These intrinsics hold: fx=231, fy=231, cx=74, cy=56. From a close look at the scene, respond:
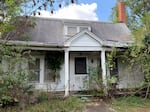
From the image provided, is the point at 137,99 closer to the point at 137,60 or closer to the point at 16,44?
the point at 137,60

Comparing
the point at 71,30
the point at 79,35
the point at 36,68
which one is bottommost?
the point at 36,68

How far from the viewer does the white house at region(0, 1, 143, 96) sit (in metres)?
15.2

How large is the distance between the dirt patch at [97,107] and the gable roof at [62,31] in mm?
4706

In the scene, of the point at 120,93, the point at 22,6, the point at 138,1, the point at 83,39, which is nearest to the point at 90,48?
the point at 83,39

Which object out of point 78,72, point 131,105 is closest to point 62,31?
point 78,72

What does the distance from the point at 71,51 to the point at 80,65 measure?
5.03 ft

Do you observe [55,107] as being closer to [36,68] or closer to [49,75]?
[49,75]

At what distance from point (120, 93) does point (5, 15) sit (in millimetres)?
8367

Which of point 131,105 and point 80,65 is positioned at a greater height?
point 80,65

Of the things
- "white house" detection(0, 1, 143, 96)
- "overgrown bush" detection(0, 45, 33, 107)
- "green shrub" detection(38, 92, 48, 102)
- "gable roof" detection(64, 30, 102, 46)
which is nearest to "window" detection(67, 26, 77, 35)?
"white house" detection(0, 1, 143, 96)

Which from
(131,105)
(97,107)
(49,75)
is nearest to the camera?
(97,107)

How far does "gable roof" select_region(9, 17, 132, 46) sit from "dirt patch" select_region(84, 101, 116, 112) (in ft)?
15.4

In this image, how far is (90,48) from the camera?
15.3 m

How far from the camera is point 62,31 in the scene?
17719mm
